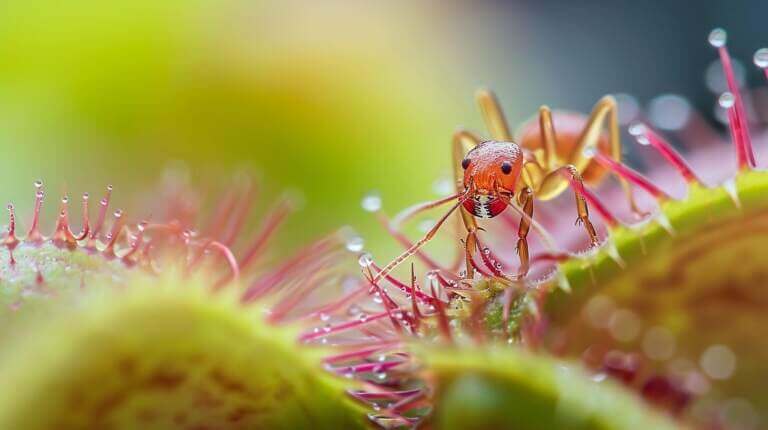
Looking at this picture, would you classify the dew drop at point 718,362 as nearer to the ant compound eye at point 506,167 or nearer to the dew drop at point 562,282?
the dew drop at point 562,282

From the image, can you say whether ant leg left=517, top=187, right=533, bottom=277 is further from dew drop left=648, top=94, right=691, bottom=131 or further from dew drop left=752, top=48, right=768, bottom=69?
dew drop left=648, top=94, right=691, bottom=131

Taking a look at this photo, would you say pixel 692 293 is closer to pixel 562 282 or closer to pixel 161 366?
pixel 562 282

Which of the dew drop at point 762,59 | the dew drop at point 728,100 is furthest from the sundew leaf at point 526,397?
the dew drop at point 762,59

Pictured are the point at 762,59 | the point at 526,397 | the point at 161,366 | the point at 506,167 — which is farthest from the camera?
the point at 506,167

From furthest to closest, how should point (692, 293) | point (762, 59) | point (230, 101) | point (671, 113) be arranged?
point (230, 101) < point (671, 113) < point (762, 59) < point (692, 293)

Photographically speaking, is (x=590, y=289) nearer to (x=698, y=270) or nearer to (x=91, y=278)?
(x=698, y=270)

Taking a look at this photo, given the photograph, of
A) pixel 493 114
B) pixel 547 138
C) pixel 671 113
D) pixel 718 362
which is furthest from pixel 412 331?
pixel 671 113

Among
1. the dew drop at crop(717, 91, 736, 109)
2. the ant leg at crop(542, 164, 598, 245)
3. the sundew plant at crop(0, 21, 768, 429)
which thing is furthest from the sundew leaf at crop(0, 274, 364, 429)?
the dew drop at crop(717, 91, 736, 109)
